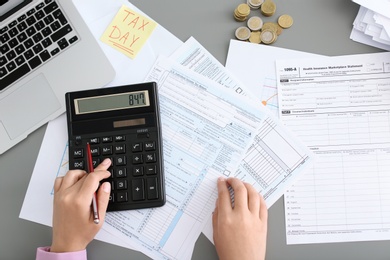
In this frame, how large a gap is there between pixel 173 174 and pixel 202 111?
0.13 m

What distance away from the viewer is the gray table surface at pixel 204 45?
0.79 metres

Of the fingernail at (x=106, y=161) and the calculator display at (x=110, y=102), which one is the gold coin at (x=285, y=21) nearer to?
the calculator display at (x=110, y=102)

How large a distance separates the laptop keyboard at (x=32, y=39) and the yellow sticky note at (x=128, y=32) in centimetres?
8

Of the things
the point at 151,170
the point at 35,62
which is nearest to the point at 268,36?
the point at 151,170

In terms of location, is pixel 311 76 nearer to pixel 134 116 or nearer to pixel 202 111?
pixel 202 111

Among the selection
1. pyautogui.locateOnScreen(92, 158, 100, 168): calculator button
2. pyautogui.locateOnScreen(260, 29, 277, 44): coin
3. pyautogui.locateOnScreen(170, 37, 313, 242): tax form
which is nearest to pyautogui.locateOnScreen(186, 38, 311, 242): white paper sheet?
pyautogui.locateOnScreen(170, 37, 313, 242): tax form

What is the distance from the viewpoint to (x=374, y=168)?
79 cm

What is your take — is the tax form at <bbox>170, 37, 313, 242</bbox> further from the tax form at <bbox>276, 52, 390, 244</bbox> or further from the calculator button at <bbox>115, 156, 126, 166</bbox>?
the calculator button at <bbox>115, 156, 126, 166</bbox>

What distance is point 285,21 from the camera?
0.82 meters

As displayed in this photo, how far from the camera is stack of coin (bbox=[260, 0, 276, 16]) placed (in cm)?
82

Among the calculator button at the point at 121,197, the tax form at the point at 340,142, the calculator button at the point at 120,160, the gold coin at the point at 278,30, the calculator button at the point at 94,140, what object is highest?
the gold coin at the point at 278,30

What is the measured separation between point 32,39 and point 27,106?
12 cm

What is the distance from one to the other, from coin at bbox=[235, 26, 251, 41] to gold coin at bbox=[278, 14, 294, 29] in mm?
63

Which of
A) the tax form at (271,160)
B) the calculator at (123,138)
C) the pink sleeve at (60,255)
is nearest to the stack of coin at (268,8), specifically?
the tax form at (271,160)
